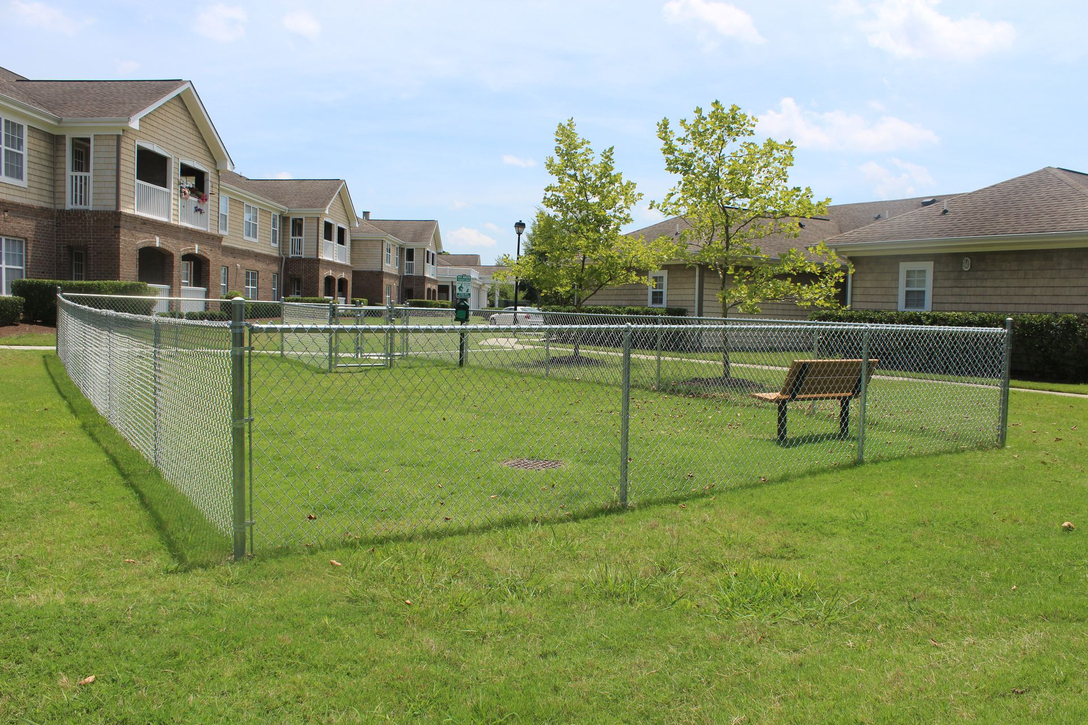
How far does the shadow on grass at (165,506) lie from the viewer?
4332 mm

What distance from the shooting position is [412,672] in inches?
122

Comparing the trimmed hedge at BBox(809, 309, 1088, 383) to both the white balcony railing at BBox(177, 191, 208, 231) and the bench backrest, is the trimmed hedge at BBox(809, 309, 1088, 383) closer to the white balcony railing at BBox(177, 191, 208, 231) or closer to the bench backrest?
the bench backrest

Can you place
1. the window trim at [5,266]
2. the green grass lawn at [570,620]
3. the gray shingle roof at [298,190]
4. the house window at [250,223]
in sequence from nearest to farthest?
1. the green grass lawn at [570,620]
2. the window trim at [5,266]
3. the house window at [250,223]
4. the gray shingle roof at [298,190]

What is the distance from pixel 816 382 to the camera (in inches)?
323

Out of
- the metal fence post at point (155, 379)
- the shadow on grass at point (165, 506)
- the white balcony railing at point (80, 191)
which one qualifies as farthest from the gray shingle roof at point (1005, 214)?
the white balcony railing at point (80, 191)

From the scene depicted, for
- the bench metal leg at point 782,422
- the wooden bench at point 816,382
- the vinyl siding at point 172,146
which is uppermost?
the vinyl siding at point 172,146

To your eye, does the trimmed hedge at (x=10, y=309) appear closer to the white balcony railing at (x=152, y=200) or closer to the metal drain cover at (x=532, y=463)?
the white balcony railing at (x=152, y=200)

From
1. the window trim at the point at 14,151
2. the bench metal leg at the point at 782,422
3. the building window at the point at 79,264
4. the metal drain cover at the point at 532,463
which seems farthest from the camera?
the building window at the point at 79,264

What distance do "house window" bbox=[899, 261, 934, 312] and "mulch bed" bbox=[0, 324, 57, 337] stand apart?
73.4 feet

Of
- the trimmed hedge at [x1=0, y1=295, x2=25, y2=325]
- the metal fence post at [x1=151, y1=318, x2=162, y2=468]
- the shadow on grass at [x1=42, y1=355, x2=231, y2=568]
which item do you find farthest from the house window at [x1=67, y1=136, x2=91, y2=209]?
the metal fence post at [x1=151, y1=318, x2=162, y2=468]

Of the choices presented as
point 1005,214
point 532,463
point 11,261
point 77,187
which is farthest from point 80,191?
point 1005,214

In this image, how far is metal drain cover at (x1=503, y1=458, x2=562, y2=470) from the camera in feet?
22.2

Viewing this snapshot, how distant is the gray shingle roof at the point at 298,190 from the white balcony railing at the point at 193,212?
402 inches

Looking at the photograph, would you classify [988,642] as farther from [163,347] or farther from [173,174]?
[173,174]
